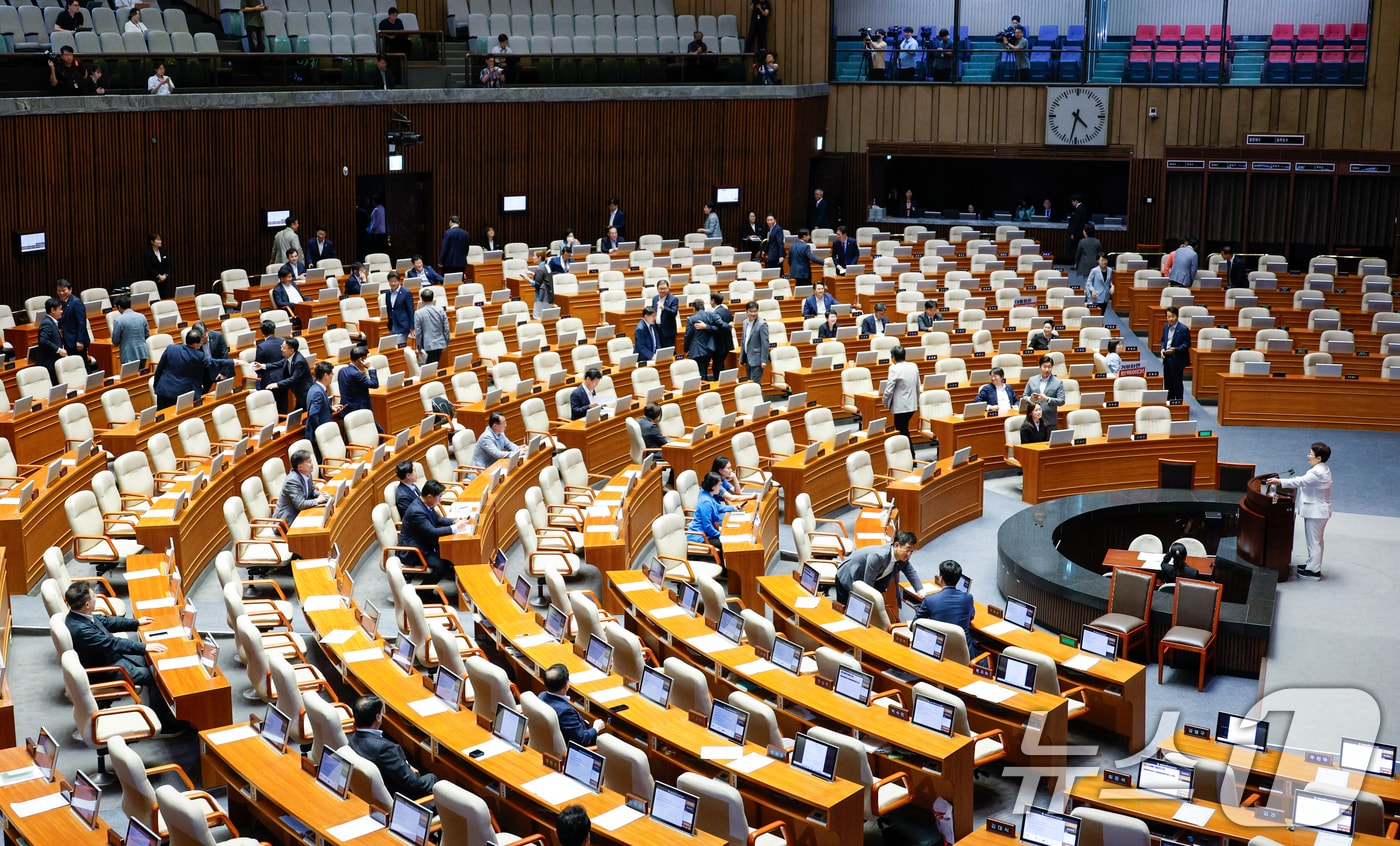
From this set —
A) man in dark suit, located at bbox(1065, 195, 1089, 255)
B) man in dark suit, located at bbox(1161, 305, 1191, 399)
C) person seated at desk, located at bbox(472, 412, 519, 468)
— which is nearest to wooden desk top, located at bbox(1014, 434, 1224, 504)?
man in dark suit, located at bbox(1161, 305, 1191, 399)

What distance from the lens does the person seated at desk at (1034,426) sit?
51.4ft

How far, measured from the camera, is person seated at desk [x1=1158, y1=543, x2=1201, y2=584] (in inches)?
455

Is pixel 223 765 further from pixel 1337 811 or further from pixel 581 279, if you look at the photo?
pixel 581 279

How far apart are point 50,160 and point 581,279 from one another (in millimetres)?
7063

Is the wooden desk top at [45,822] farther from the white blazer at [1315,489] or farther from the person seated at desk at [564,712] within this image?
the white blazer at [1315,489]

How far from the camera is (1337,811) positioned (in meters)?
7.20

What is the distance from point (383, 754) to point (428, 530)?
3851 mm

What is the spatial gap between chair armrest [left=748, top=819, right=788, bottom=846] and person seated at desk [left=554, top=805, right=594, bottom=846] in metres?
1.07

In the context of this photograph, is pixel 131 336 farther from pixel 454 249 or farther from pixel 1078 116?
pixel 1078 116

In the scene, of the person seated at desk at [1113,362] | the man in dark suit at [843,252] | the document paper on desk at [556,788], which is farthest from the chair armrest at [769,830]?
the man in dark suit at [843,252]

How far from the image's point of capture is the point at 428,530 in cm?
1127

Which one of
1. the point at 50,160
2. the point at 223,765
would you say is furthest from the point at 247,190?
the point at 223,765

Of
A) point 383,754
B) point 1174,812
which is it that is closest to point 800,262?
point 1174,812

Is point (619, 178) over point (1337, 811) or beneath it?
over
